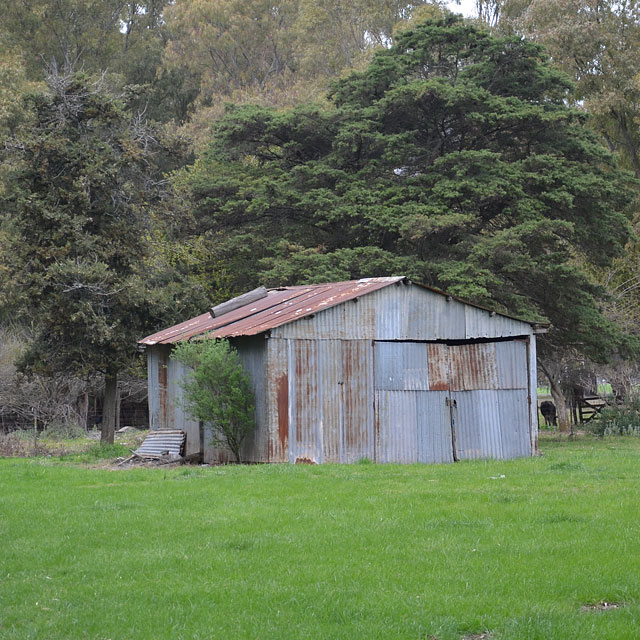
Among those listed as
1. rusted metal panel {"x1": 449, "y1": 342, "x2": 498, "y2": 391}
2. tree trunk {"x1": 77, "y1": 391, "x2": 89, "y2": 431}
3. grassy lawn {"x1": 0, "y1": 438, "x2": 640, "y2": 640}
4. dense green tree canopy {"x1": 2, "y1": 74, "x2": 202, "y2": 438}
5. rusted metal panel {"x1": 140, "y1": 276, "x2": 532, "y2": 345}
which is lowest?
grassy lawn {"x1": 0, "y1": 438, "x2": 640, "y2": 640}

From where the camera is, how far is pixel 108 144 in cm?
2752

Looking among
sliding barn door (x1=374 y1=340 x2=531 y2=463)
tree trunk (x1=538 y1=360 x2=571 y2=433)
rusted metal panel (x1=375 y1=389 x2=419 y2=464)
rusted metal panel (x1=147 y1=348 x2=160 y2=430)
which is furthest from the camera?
tree trunk (x1=538 y1=360 x2=571 y2=433)

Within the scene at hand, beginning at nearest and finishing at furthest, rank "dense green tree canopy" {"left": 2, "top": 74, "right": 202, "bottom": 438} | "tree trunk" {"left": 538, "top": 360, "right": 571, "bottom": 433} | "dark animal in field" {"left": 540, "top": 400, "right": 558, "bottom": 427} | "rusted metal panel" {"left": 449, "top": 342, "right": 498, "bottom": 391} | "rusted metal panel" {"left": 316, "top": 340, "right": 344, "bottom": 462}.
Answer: "rusted metal panel" {"left": 316, "top": 340, "right": 344, "bottom": 462}
"rusted metal panel" {"left": 449, "top": 342, "right": 498, "bottom": 391}
"dense green tree canopy" {"left": 2, "top": 74, "right": 202, "bottom": 438}
"tree trunk" {"left": 538, "top": 360, "right": 571, "bottom": 433}
"dark animal in field" {"left": 540, "top": 400, "right": 558, "bottom": 427}

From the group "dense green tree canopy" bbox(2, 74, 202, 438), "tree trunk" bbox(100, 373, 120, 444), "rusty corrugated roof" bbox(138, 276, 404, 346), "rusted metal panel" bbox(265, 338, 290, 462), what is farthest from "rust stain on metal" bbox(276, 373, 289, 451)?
"tree trunk" bbox(100, 373, 120, 444)

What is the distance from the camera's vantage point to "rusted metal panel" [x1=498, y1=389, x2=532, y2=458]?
22.0 metres

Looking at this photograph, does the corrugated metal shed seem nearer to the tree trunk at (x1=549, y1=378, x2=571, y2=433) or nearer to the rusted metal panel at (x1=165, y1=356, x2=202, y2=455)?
the rusted metal panel at (x1=165, y1=356, x2=202, y2=455)

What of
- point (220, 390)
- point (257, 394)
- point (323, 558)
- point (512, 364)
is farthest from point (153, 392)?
point (323, 558)

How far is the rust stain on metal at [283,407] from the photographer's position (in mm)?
19781

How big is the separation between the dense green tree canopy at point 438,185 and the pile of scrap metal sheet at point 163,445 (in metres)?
7.91

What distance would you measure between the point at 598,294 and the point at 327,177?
996cm

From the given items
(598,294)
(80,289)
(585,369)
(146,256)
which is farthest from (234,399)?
(585,369)

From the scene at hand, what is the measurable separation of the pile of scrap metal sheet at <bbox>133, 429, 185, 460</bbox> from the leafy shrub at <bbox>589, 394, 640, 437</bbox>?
50.2ft

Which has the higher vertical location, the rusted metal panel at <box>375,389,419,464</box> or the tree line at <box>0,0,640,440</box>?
the tree line at <box>0,0,640,440</box>

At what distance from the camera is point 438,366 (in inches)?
840
